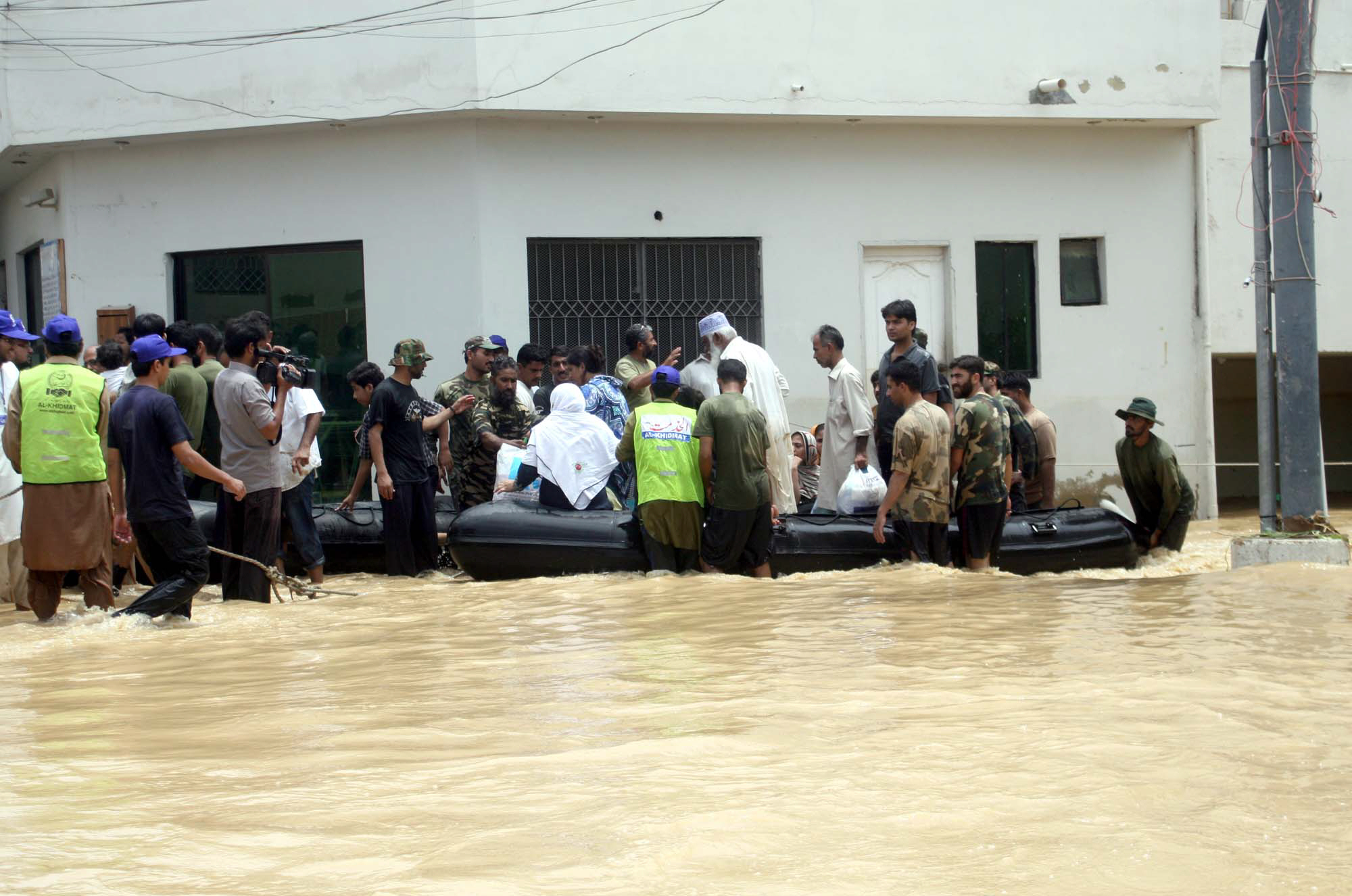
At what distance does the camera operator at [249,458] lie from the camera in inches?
326

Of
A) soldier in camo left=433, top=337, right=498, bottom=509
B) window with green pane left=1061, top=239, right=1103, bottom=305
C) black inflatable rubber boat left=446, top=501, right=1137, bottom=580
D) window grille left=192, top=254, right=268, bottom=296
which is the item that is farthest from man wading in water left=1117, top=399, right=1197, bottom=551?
window grille left=192, top=254, right=268, bottom=296

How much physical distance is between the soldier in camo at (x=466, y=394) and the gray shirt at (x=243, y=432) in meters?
2.10

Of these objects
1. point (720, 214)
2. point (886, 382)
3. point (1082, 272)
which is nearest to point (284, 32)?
point (720, 214)

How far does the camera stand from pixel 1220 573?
943 cm

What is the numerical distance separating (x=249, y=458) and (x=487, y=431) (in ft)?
7.73

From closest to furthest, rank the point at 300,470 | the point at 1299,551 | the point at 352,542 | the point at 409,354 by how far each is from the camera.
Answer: the point at 300,470 → the point at 1299,551 → the point at 409,354 → the point at 352,542

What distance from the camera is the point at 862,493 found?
990 centimetres

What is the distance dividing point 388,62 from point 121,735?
8907 millimetres

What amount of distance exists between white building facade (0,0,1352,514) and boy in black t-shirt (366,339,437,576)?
312 cm

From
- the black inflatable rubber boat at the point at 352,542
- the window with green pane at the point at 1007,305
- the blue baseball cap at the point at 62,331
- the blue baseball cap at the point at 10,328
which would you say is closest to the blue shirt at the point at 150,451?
the blue baseball cap at the point at 62,331

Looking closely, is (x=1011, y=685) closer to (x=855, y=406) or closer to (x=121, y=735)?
(x=121, y=735)

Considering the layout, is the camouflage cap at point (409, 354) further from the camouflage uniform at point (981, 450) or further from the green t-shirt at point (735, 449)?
the camouflage uniform at point (981, 450)

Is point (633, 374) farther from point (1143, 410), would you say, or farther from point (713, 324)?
point (1143, 410)

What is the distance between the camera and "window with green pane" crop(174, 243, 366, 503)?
528 inches
